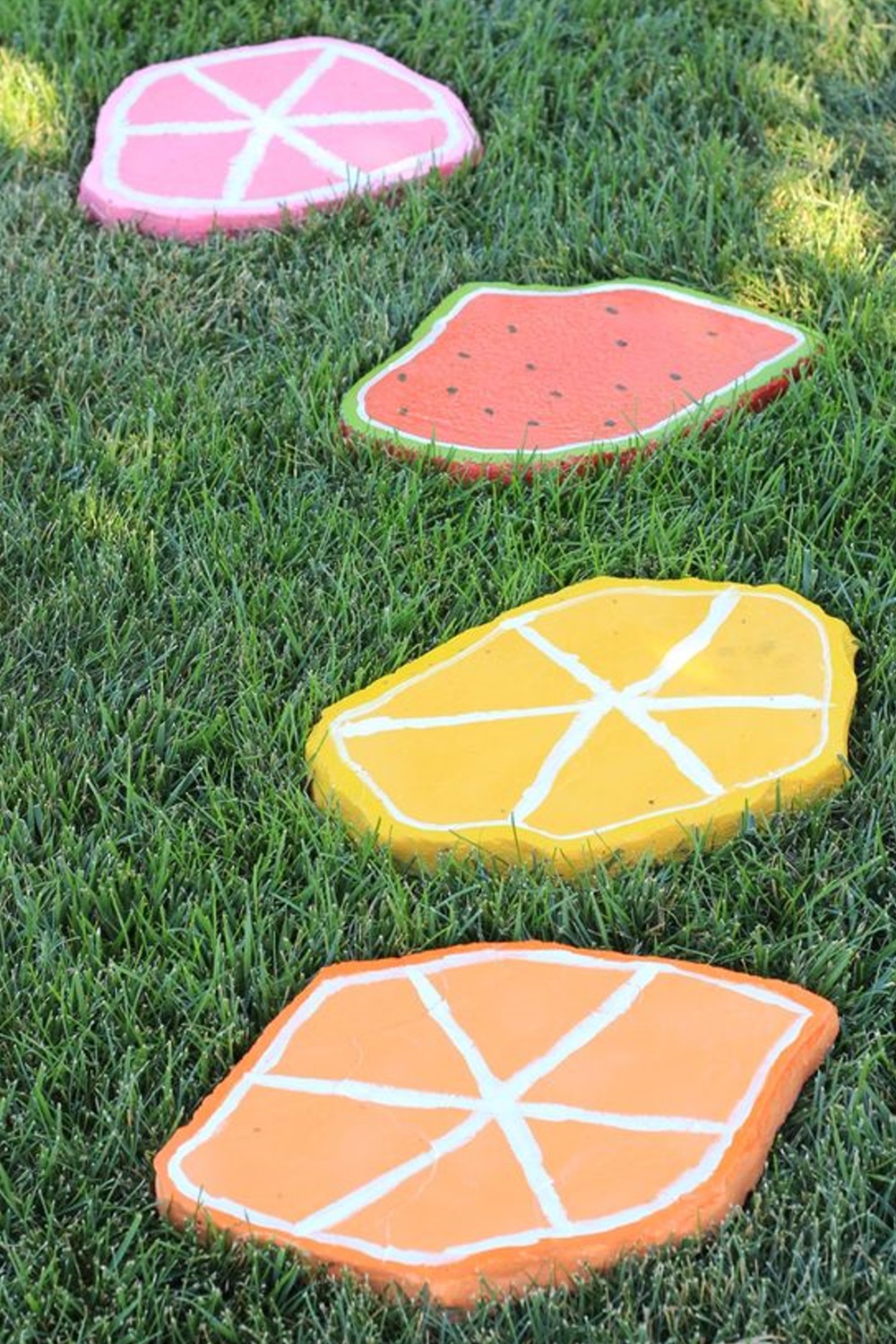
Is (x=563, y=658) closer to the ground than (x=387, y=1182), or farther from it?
farther from it

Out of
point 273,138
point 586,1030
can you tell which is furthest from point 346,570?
point 273,138

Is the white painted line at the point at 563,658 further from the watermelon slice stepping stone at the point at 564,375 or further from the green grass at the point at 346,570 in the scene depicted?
the watermelon slice stepping stone at the point at 564,375

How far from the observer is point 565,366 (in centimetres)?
283

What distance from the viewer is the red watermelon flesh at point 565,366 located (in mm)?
2705

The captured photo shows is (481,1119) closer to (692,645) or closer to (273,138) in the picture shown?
(692,645)

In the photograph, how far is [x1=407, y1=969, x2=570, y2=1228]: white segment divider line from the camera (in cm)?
170

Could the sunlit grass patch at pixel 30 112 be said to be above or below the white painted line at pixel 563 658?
above

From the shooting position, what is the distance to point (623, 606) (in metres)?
2.40

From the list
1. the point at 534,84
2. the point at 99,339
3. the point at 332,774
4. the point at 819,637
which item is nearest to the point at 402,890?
the point at 332,774

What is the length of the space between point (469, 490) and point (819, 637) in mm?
576

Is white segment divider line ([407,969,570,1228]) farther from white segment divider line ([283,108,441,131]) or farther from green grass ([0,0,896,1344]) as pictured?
white segment divider line ([283,108,441,131])

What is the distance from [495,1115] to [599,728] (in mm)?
574

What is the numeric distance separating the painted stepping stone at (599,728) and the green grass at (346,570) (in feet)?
0.15

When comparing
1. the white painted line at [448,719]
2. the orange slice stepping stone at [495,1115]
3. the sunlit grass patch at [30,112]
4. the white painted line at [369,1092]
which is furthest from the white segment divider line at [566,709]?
the sunlit grass patch at [30,112]
